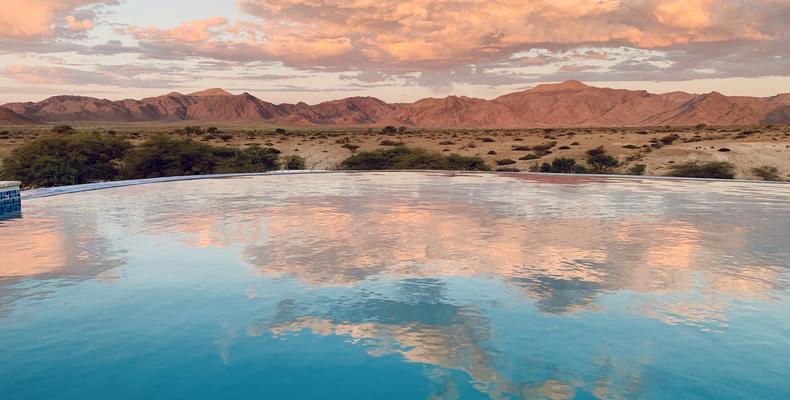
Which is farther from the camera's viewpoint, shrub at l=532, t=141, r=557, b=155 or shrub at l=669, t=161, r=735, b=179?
shrub at l=532, t=141, r=557, b=155

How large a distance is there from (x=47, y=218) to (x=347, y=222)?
215 inches

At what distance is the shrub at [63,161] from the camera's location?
21.1m

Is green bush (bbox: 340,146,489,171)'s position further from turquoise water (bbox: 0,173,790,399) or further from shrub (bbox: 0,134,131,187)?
turquoise water (bbox: 0,173,790,399)

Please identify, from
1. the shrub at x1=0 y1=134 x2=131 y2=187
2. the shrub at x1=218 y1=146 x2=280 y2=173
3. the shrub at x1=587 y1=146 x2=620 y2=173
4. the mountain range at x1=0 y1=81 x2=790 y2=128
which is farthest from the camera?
the mountain range at x1=0 y1=81 x2=790 y2=128

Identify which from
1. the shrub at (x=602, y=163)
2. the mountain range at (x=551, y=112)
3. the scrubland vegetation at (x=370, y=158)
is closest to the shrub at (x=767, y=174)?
the scrubland vegetation at (x=370, y=158)

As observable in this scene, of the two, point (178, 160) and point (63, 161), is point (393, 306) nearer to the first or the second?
point (63, 161)

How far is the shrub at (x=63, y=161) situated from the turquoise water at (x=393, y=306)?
11061 mm

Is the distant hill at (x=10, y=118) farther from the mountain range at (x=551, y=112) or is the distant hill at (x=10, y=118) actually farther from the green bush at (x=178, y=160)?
the green bush at (x=178, y=160)

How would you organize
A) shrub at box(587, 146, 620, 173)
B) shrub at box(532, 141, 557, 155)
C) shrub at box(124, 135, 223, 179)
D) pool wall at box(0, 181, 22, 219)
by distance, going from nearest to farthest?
pool wall at box(0, 181, 22, 219), shrub at box(124, 135, 223, 179), shrub at box(587, 146, 620, 173), shrub at box(532, 141, 557, 155)

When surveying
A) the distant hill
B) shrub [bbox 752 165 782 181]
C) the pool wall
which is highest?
the distant hill

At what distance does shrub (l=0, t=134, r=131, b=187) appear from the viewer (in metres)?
21.1

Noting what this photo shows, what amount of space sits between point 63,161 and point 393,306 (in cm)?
1982

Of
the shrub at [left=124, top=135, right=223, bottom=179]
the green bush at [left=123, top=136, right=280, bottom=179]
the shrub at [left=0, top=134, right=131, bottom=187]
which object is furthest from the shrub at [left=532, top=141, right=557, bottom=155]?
the shrub at [left=0, top=134, right=131, bottom=187]

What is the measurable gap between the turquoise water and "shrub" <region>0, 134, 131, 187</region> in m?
11.1
